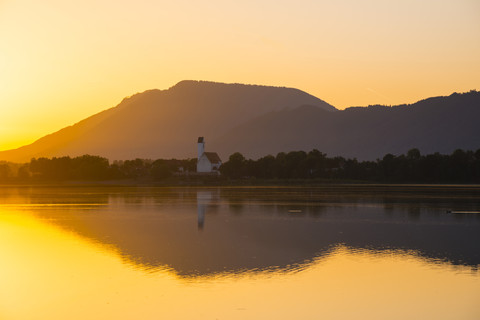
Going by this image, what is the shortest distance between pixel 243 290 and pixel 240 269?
162 inches

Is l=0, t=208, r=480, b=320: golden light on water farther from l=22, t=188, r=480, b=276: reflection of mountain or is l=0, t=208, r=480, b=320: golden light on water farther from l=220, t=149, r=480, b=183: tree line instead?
l=220, t=149, r=480, b=183: tree line

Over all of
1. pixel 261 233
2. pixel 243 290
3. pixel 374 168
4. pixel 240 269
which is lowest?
pixel 243 290

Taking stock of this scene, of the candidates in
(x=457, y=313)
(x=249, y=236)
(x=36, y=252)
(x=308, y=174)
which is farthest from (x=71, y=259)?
(x=308, y=174)

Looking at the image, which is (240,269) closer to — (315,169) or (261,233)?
(261,233)

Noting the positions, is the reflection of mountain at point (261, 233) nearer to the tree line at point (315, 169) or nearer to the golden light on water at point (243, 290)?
the golden light on water at point (243, 290)

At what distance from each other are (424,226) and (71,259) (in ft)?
87.6

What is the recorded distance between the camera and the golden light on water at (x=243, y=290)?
20047 mm

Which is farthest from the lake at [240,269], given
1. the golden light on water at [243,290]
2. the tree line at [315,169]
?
the tree line at [315,169]

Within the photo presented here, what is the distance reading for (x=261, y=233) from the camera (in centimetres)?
4072

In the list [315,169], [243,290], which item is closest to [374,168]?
[315,169]

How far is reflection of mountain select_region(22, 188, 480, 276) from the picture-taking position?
99.1 ft

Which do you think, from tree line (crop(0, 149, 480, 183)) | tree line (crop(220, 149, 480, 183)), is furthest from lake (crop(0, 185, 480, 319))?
tree line (crop(0, 149, 480, 183))

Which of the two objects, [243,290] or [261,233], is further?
[261,233]

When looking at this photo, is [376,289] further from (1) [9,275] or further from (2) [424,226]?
(2) [424,226]
